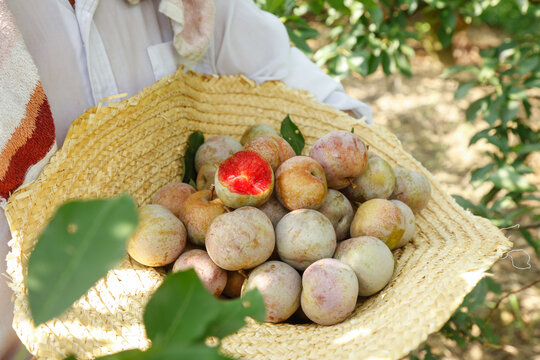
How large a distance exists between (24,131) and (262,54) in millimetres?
665

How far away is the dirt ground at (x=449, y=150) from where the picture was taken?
164cm

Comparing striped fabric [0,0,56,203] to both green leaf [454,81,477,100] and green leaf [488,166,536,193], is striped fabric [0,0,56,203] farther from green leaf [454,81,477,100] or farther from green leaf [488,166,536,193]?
green leaf [454,81,477,100]

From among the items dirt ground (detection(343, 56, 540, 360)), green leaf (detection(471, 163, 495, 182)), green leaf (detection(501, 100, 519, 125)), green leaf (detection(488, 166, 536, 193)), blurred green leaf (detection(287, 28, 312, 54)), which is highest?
blurred green leaf (detection(287, 28, 312, 54))

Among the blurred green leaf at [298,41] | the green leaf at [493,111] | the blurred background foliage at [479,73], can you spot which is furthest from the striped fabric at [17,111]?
the green leaf at [493,111]

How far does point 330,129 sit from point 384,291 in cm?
48

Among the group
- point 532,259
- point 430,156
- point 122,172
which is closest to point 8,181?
point 122,172

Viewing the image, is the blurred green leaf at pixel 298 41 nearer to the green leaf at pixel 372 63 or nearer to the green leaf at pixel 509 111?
the green leaf at pixel 372 63

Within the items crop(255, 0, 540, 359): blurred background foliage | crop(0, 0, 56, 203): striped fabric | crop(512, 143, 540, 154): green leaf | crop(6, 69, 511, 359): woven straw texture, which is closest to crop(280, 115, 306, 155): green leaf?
crop(6, 69, 511, 359): woven straw texture

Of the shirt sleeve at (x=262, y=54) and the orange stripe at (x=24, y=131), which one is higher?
the orange stripe at (x=24, y=131)

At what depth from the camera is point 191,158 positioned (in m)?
1.18

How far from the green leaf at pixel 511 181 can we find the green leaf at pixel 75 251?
1.28 m

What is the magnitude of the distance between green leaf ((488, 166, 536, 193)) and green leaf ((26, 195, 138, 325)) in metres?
1.28

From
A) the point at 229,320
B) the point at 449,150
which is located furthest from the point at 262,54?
the point at 449,150

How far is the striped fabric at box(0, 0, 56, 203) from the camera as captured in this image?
719 mm
